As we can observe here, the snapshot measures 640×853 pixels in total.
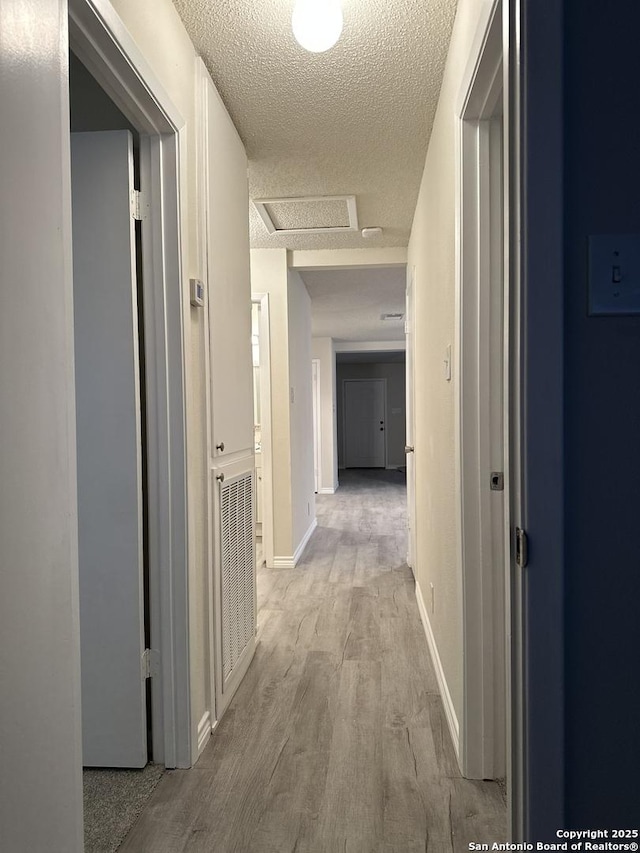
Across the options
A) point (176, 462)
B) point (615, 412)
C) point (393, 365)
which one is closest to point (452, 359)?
point (176, 462)

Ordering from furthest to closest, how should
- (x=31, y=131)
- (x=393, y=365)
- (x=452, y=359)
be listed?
1. (x=393, y=365)
2. (x=452, y=359)
3. (x=31, y=131)

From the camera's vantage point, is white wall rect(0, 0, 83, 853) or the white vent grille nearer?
white wall rect(0, 0, 83, 853)

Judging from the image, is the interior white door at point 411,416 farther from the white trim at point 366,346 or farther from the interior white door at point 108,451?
the white trim at point 366,346

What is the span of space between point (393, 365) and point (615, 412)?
12.5 m

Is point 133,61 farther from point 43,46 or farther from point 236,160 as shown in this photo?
point 236,160

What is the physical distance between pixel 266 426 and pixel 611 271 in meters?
3.97

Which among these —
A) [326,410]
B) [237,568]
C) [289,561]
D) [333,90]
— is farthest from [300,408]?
[326,410]

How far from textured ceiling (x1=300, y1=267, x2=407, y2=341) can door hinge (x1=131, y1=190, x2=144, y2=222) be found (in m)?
3.30

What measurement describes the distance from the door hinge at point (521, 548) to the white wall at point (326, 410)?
8.46 metres

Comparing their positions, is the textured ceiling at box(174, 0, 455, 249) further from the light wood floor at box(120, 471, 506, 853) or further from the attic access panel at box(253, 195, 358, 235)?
the light wood floor at box(120, 471, 506, 853)

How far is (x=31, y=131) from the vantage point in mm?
1043

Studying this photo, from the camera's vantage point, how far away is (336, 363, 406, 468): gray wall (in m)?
13.3

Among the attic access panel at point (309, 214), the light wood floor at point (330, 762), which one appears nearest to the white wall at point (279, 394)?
the attic access panel at point (309, 214)

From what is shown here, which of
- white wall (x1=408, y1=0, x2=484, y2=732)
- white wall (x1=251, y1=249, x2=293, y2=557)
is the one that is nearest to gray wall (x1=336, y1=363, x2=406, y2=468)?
white wall (x1=251, y1=249, x2=293, y2=557)
